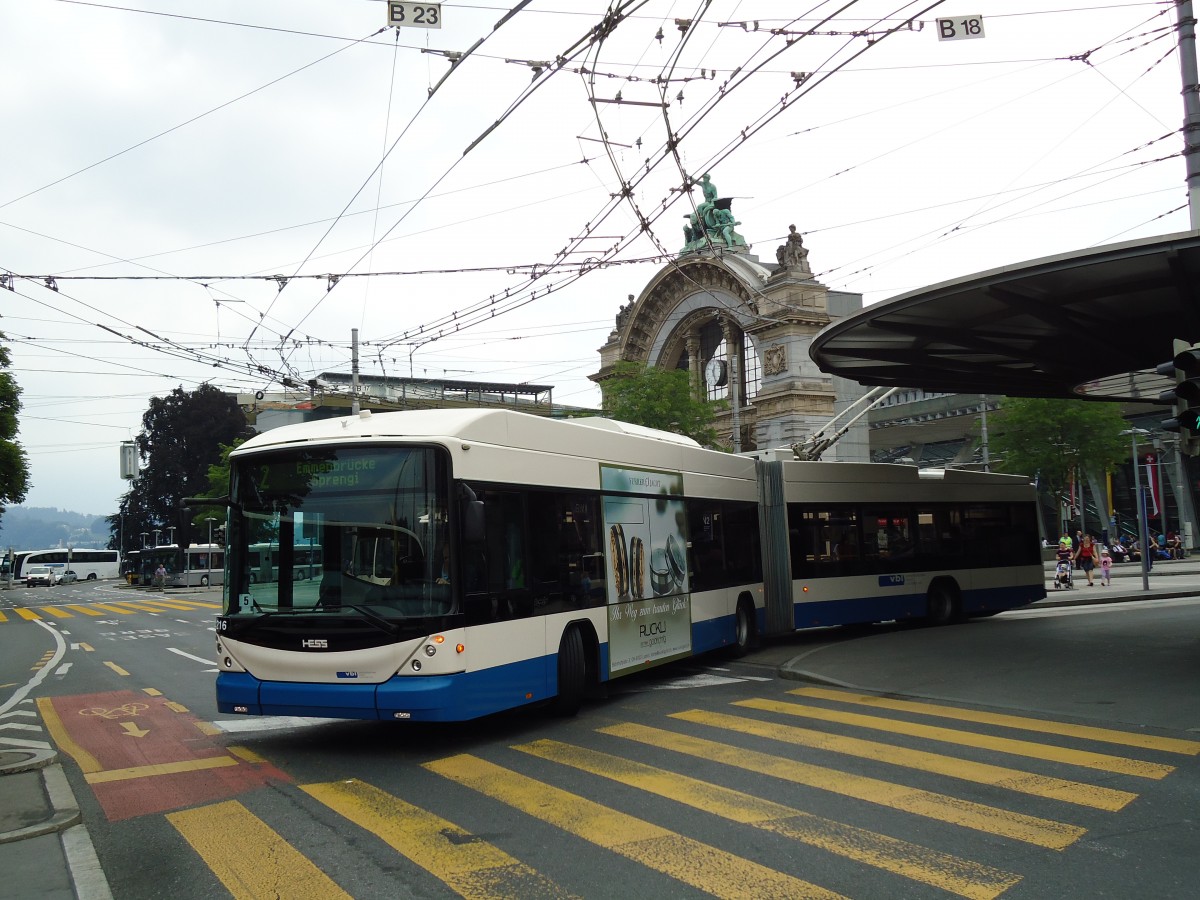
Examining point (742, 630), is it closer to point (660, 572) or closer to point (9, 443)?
point (660, 572)

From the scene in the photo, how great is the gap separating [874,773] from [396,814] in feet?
11.6

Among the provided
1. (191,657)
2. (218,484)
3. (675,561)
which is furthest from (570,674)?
(218,484)

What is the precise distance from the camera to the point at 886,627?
20.3 meters

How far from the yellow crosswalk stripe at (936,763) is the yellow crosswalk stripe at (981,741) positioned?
1.88ft

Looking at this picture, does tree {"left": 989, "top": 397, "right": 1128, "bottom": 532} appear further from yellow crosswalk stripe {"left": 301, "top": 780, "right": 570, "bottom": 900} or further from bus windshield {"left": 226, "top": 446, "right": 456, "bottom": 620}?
yellow crosswalk stripe {"left": 301, "top": 780, "right": 570, "bottom": 900}

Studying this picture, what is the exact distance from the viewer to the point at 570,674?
10578mm

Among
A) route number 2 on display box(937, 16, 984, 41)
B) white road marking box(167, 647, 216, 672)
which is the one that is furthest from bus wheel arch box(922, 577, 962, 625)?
white road marking box(167, 647, 216, 672)

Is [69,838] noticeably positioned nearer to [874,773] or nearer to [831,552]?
[874,773]

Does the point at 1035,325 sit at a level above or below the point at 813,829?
Result: above

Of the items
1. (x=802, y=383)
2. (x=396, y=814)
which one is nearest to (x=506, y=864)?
(x=396, y=814)

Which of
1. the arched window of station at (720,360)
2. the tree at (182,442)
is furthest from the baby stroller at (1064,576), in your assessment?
the tree at (182,442)

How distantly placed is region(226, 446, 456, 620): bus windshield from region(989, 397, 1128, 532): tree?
34.6 metres

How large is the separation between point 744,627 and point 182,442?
2682 inches

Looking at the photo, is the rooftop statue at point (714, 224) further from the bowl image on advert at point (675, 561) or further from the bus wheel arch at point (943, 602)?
the bowl image on advert at point (675, 561)
